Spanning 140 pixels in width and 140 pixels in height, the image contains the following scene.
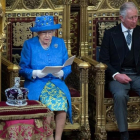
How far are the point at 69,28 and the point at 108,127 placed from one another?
1.35 metres

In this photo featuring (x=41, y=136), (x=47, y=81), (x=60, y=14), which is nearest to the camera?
(x=41, y=136)

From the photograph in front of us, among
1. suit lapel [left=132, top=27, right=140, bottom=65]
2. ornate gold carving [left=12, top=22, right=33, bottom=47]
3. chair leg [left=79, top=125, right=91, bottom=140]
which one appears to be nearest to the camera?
chair leg [left=79, top=125, right=91, bottom=140]

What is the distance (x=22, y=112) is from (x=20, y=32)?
2.05 meters

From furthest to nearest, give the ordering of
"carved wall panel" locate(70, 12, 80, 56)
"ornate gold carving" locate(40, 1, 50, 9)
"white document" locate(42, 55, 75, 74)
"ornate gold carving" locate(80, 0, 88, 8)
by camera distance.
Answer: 1. "carved wall panel" locate(70, 12, 80, 56)
2. "ornate gold carving" locate(80, 0, 88, 8)
3. "ornate gold carving" locate(40, 1, 50, 9)
4. "white document" locate(42, 55, 75, 74)

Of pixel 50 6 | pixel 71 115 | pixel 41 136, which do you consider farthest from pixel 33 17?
pixel 41 136

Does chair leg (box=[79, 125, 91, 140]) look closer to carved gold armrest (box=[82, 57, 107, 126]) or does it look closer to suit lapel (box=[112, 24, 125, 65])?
carved gold armrest (box=[82, 57, 107, 126])

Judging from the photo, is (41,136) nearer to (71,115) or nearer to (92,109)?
(71,115)

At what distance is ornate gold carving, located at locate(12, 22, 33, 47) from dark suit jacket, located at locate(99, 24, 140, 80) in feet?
3.19

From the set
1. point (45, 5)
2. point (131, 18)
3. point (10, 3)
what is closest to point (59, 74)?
point (131, 18)

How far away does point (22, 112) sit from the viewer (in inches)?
223

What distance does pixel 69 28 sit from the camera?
25.2 ft

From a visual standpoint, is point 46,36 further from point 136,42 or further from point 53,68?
point 136,42

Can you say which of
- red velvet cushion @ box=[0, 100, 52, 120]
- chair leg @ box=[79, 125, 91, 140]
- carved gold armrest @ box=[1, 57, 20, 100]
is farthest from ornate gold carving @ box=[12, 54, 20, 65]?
red velvet cushion @ box=[0, 100, 52, 120]

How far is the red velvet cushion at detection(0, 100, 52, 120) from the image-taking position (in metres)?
5.63
